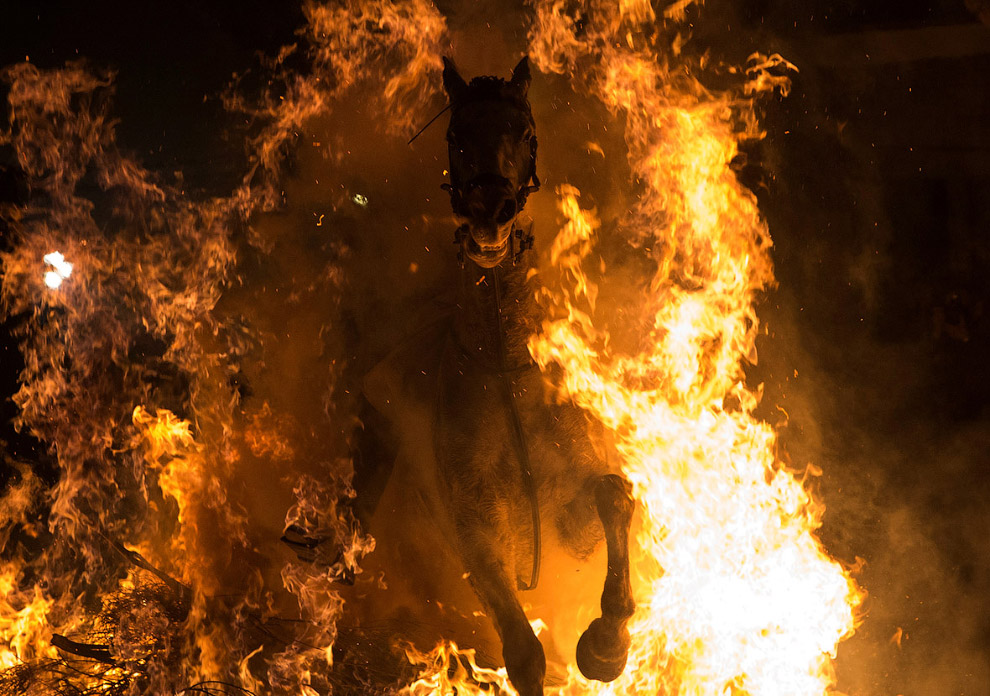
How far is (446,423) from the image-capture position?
3617 mm

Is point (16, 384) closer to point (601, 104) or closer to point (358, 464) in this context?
point (358, 464)

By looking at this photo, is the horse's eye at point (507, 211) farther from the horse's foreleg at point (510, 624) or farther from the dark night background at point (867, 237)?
the dark night background at point (867, 237)

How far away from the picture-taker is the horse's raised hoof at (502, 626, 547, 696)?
135 inches

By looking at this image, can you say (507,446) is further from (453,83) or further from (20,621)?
(20,621)

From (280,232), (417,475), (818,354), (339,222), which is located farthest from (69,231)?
(818,354)

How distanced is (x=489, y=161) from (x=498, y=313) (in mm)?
807

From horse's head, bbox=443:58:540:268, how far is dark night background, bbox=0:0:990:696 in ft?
8.28

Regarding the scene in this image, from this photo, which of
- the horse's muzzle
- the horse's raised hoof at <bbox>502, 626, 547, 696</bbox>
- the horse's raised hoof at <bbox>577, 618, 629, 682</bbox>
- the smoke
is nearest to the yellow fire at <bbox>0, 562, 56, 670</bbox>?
the horse's raised hoof at <bbox>502, 626, 547, 696</bbox>

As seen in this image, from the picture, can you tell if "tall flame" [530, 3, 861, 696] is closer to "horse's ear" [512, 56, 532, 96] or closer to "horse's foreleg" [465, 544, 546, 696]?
"horse's foreleg" [465, 544, 546, 696]

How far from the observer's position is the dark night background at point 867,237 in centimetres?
471

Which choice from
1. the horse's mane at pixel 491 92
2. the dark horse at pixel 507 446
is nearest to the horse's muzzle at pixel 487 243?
the dark horse at pixel 507 446

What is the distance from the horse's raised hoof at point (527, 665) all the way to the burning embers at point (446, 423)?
40 cm

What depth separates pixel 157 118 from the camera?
16.9 ft

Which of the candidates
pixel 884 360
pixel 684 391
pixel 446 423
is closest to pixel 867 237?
pixel 884 360
